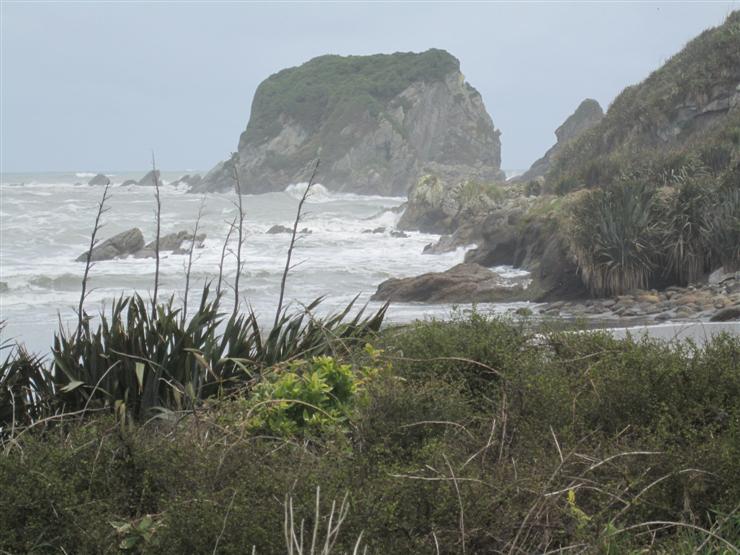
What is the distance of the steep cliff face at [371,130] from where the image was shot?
96062 millimetres

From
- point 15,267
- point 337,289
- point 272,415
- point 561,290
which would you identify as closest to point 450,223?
point 337,289

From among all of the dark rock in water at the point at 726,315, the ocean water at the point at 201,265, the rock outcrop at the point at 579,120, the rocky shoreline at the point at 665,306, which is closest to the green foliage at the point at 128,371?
the ocean water at the point at 201,265

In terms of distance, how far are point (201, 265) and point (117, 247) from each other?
10.8 ft

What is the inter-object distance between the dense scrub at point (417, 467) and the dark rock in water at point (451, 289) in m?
15.5

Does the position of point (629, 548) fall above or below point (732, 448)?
below

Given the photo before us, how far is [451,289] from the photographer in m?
21.4

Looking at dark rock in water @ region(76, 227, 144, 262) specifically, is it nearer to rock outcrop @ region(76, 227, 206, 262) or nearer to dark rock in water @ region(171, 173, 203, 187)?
rock outcrop @ region(76, 227, 206, 262)

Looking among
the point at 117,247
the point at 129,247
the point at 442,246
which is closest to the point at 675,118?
the point at 442,246

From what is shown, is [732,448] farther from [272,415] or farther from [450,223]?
[450,223]

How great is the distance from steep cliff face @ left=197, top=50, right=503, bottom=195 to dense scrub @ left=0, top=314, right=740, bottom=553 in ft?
276

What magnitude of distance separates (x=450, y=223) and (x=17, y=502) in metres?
37.7

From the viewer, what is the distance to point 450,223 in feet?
134

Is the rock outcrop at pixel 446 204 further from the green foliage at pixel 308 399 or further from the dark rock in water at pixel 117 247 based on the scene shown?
the green foliage at pixel 308 399

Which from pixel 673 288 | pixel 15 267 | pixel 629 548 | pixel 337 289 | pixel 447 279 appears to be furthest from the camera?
pixel 15 267
